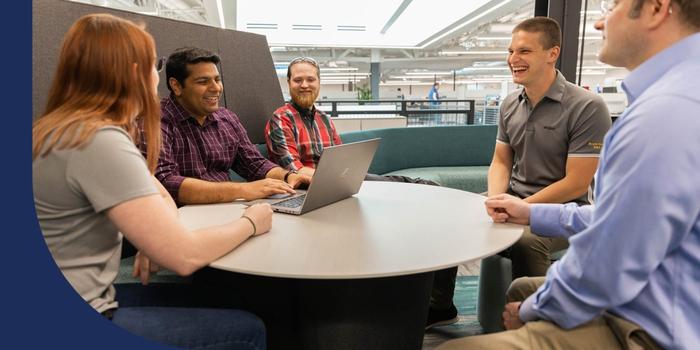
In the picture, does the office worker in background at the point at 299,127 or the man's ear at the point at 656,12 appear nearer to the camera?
the man's ear at the point at 656,12

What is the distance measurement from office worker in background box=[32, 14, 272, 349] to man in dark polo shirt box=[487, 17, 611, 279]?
4.28 feet

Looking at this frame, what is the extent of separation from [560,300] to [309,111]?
2189mm

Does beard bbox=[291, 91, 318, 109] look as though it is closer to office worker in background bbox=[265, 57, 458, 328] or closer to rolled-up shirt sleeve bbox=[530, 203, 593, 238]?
office worker in background bbox=[265, 57, 458, 328]

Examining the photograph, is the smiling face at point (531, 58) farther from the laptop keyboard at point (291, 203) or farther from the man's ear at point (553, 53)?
the laptop keyboard at point (291, 203)

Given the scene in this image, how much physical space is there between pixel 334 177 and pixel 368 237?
34 cm

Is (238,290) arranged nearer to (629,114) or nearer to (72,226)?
(72,226)

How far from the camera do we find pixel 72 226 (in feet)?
3.29

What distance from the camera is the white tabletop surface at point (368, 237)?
1085 mm

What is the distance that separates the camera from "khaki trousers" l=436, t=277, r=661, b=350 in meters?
0.86

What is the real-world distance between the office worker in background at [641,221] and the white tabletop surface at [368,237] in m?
0.24

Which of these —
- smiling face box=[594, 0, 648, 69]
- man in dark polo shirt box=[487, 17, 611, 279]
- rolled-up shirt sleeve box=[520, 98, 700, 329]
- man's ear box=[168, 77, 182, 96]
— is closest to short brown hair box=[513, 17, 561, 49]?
man in dark polo shirt box=[487, 17, 611, 279]

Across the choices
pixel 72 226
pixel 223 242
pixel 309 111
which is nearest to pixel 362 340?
pixel 223 242

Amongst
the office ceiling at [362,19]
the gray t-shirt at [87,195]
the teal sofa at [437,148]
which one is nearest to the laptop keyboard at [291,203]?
the gray t-shirt at [87,195]

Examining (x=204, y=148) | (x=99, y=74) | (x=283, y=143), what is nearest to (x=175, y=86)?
(x=204, y=148)
